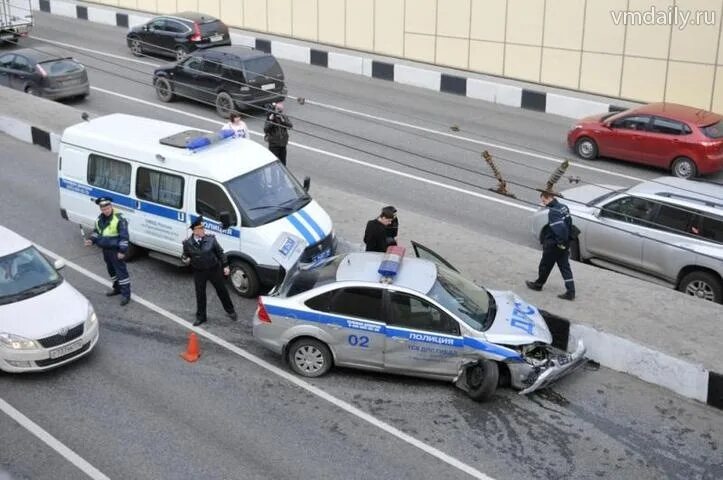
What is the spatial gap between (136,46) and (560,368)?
23.7m

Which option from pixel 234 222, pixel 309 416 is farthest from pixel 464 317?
pixel 234 222

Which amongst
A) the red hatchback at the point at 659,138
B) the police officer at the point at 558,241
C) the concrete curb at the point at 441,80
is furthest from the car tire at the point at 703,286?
the concrete curb at the point at 441,80

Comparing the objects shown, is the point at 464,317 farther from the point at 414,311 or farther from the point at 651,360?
the point at 651,360

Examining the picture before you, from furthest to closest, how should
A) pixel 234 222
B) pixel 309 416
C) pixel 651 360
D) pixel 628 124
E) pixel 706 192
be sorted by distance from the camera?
pixel 628 124, pixel 706 192, pixel 234 222, pixel 651 360, pixel 309 416

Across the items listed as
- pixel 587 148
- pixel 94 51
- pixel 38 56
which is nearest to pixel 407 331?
pixel 587 148

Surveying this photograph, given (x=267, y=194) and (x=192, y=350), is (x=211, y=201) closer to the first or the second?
(x=267, y=194)

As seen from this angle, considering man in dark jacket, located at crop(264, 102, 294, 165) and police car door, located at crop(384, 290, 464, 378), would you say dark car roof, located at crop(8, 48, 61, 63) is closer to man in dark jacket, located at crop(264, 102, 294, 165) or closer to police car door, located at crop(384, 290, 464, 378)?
man in dark jacket, located at crop(264, 102, 294, 165)

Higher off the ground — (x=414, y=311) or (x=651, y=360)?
(x=414, y=311)

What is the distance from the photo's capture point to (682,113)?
20281 mm

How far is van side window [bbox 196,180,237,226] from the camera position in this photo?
13.4 metres

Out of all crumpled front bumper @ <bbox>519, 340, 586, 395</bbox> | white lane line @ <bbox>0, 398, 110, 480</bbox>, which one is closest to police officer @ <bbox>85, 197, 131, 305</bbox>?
white lane line @ <bbox>0, 398, 110, 480</bbox>

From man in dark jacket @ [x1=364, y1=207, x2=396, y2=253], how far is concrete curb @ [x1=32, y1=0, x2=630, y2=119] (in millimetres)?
12692

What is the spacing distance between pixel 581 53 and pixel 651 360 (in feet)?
51.7

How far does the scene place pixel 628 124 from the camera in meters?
20.8
